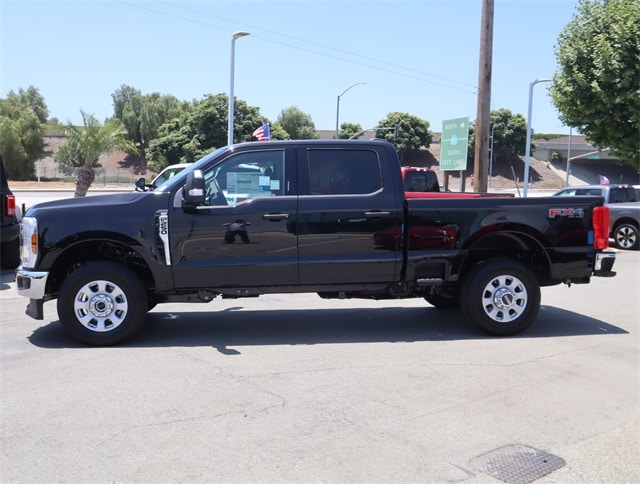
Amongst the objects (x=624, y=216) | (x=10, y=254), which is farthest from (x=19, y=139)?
(x=624, y=216)

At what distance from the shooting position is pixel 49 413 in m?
4.59

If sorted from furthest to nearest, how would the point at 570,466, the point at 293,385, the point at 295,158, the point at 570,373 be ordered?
the point at 295,158, the point at 570,373, the point at 293,385, the point at 570,466

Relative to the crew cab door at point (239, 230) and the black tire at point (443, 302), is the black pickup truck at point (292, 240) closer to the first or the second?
the crew cab door at point (239, 230)

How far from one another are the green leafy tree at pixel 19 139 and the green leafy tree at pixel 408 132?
35737mm

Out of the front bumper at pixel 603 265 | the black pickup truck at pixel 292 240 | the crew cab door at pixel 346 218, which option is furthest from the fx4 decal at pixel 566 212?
the crew cab door at pixel 346 218

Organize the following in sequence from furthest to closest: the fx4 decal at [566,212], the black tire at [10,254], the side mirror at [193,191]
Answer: the black tire at [10,254] < the fx4 decal at [566,212] < the side mirror at [193,191]

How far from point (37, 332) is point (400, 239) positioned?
4178 mm

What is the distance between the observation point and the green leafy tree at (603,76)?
59.6 ft

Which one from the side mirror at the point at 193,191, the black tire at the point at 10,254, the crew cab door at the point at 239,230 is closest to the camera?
the side mirror at the point at 193,191

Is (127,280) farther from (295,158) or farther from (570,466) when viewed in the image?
(570,466)

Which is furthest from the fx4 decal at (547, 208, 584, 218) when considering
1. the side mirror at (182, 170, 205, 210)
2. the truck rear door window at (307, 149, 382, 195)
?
the side mirror at (182, 170, 205, 210)

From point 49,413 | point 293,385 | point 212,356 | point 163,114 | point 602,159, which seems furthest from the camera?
point 602,159

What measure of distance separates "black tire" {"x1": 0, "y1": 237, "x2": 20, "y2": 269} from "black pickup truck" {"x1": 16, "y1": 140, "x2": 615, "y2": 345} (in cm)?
499

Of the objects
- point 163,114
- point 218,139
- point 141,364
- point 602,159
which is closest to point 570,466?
point 141,364
